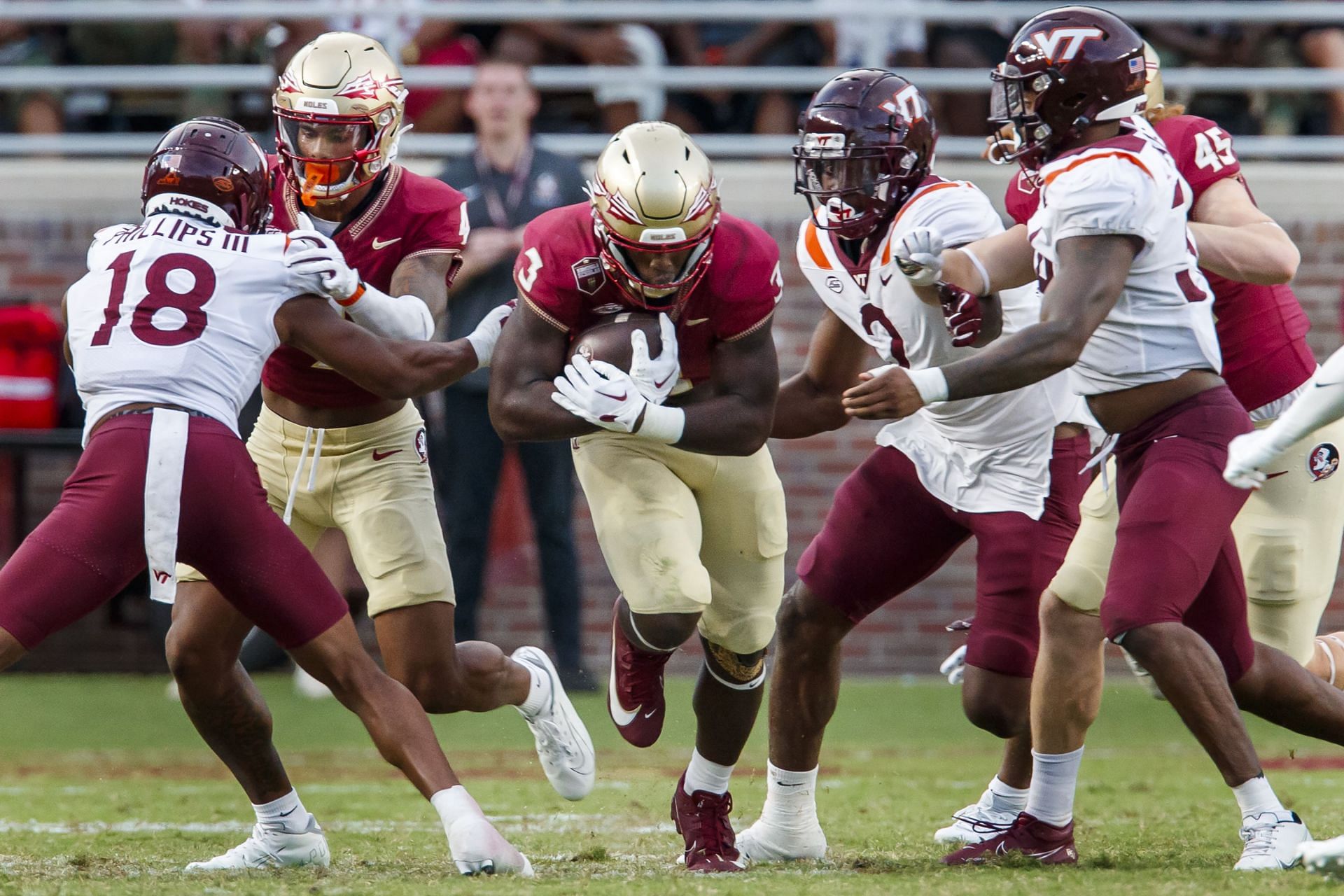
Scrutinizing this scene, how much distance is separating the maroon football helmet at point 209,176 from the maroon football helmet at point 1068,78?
75.7 inches

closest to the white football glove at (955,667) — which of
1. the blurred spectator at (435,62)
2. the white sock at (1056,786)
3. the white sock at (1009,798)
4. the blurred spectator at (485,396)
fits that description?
the white sock at (1009,798)

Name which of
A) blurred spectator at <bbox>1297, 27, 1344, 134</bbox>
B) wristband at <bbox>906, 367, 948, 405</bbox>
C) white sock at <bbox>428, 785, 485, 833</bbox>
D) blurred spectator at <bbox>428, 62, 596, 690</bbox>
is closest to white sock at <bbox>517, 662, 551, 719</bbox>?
white sock at <bbox>428, 785, 485, 833</bbox>

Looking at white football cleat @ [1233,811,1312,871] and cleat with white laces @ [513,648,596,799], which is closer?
white football cleat @ [1233,811,1312,871]

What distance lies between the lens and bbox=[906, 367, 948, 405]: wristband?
3.99 meters

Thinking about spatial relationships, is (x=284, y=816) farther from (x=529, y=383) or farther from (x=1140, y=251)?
(x=1140, y=251)

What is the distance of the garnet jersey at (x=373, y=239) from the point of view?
4770 mm

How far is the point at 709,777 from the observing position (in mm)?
4641

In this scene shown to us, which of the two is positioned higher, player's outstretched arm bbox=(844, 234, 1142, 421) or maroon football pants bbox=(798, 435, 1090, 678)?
player's outstretched arm bbox=(844, 234, 1142, 421)

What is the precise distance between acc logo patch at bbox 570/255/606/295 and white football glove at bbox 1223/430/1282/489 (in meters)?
1.65

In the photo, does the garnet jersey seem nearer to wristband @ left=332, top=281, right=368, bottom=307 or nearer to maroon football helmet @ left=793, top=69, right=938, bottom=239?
wristband @ left=332, top=281, right=368, bottom=307

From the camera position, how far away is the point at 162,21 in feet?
31.4

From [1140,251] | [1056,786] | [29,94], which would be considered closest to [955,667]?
[1056,786]

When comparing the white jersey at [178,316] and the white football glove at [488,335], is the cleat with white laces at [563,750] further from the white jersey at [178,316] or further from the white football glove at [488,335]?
the white jersey at [178,316]

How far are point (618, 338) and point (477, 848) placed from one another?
53.0 inches
